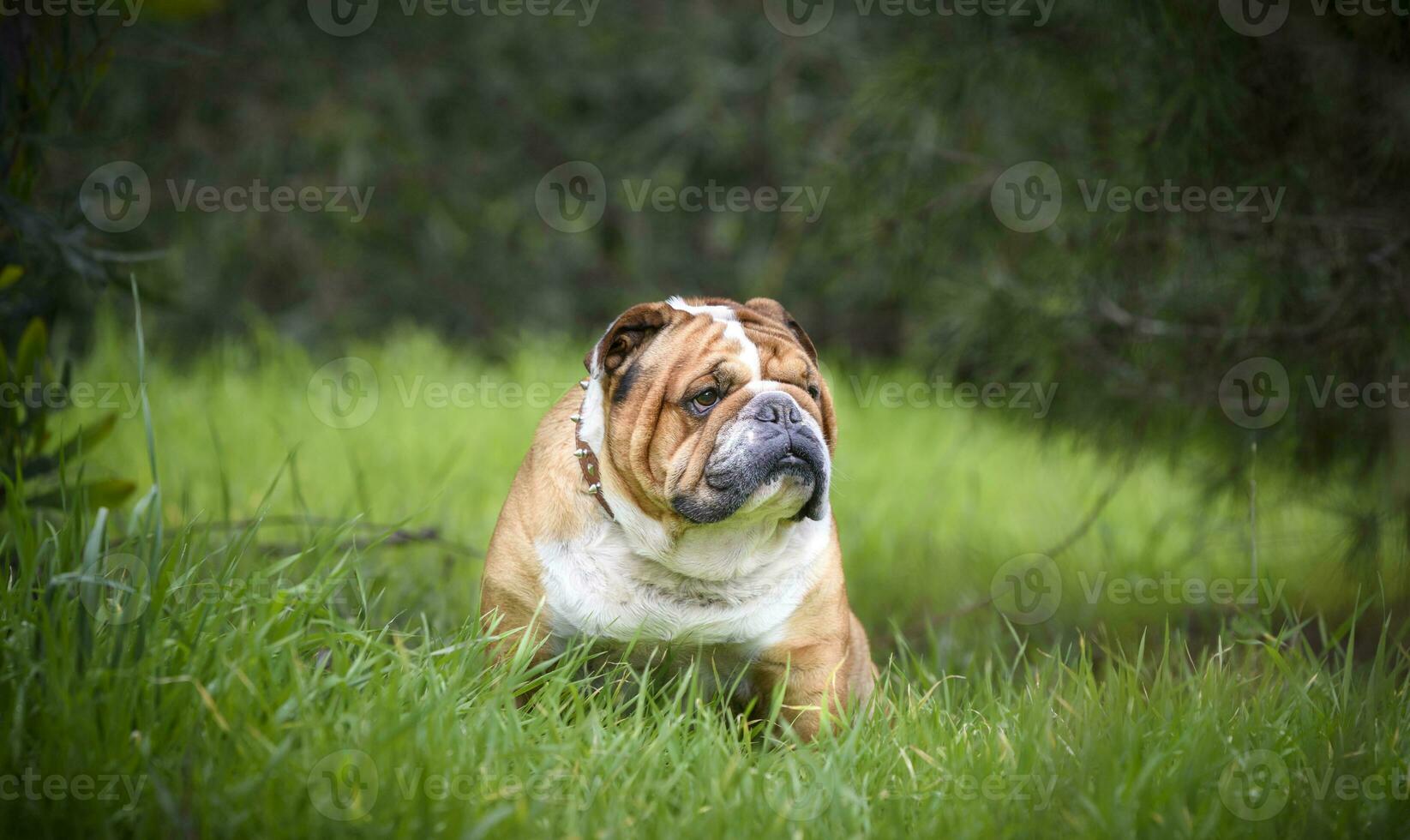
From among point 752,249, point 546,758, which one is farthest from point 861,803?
point 752,249

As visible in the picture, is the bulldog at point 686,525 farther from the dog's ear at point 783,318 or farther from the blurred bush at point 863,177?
the blurred bush at point 863,177

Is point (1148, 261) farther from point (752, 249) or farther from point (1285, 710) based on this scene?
point (752, 249)

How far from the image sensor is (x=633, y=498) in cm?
318

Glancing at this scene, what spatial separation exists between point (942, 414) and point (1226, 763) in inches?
241

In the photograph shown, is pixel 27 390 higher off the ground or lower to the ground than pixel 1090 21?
lower

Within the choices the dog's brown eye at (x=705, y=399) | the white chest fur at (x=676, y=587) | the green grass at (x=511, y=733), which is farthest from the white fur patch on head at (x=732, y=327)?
the green grass at (x=511, y=733)

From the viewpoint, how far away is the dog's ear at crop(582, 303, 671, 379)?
322cm

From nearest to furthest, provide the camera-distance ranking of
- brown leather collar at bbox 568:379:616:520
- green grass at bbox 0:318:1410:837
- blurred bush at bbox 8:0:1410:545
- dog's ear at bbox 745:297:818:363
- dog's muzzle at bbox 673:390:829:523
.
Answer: green grass at bbox 0:318:1410:837, dog's muzzle at bbox 673:390:829:523, brown leather collar at bbox 568:379:616:520, dog's ear at bbox 745:297:818:363, blurred bush at bbox 8:0:1410:545

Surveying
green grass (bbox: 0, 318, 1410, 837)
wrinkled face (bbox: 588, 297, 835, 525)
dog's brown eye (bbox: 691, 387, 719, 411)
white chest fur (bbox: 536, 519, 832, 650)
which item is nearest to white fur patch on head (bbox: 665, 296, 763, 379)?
wrinkled face (bbox: 588, 297, 835, 525)

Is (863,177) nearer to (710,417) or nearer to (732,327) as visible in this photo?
(732,327)

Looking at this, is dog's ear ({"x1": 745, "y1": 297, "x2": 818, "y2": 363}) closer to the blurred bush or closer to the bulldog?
the bulldog

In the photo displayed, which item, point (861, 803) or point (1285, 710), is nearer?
point (861, 803)

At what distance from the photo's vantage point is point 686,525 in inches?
124

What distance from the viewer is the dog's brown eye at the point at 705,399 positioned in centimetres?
315
